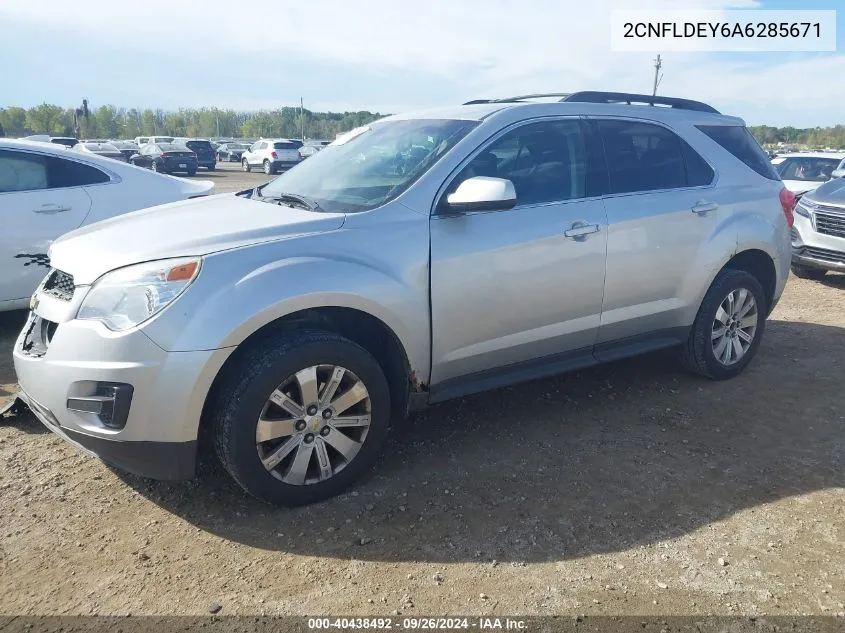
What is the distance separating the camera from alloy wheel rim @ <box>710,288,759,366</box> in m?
4.60

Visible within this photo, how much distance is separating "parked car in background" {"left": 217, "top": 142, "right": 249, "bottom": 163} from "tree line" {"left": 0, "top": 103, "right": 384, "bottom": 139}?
20.5 metres

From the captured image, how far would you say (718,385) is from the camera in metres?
4.67

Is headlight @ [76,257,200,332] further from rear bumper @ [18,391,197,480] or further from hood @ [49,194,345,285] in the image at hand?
rear bumper @ [18,391,197,480]

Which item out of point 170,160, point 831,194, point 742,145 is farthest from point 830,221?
point 170,160

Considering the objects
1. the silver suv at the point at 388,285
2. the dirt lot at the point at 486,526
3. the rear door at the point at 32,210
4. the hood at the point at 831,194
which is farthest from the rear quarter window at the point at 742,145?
the rear door at the point at 32,210

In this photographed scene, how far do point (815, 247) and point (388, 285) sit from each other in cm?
691

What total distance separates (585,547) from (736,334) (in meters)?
2.59

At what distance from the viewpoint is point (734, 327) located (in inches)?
185

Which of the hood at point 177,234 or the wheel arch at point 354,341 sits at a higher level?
the hood at point 177,234

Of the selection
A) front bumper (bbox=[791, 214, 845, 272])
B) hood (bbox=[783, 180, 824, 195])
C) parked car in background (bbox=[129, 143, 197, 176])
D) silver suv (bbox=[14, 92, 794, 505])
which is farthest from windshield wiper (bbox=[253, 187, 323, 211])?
parked car in background (bbox=[129, 143, 197, 176])

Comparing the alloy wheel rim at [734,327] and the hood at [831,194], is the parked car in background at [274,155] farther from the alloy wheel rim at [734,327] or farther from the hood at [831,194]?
the alloy wheel rim at [734,327]

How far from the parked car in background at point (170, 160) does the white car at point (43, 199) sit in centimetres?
2396

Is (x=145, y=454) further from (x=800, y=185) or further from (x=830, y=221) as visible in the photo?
(x=800, y=185)

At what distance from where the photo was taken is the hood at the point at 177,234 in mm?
2855
